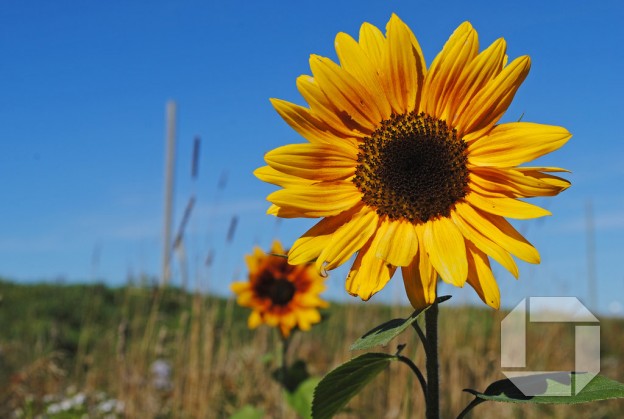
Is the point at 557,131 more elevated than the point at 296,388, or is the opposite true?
the point at 557,131

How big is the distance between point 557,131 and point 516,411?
154 inches

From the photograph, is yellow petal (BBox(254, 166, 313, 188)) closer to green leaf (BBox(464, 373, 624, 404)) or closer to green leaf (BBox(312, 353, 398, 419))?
green leaf (BBox(312, 353, 398, 419))

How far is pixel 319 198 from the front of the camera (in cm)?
116

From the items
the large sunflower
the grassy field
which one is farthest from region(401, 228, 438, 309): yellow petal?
the grassy field

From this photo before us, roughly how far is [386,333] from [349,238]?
186 millimetres

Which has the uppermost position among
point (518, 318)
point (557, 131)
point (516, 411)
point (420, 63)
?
point (420, 63)

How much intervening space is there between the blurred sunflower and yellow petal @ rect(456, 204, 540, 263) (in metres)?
1.65

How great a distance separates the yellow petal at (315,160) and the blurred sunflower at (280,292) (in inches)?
62.2

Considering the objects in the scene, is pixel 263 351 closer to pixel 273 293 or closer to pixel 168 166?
pixel 273 293

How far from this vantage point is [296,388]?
8.87ft

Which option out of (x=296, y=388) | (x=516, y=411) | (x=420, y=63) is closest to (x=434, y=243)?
(x=420, y=63)

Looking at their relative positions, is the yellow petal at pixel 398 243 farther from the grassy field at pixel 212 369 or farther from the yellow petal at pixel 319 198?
the grassy field at pixel 212 369

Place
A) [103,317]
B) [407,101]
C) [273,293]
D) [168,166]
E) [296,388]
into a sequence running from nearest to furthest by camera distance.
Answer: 1. [407,101]
2. [296,388]
3. [273,293]
4. [103,317]
5. [168,166]

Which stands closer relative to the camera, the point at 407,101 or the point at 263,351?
the point at 407,101
